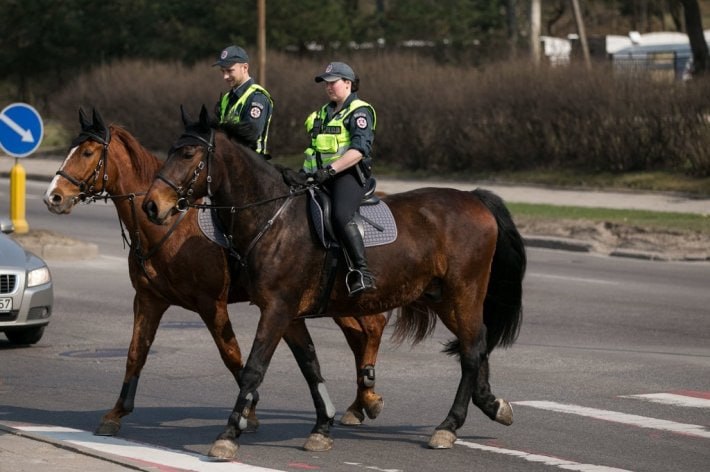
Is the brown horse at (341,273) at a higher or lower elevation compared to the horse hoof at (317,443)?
higher

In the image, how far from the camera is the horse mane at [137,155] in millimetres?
10461

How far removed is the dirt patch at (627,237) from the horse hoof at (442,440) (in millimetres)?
14112

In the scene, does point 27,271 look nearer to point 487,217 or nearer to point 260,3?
point 487,217

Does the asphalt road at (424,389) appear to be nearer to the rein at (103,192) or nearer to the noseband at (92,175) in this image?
the rein at (103,192)

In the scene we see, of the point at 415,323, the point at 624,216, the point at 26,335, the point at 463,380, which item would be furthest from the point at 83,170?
the point at 624,216

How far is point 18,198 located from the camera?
74.0 ft

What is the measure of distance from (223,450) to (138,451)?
643 mm

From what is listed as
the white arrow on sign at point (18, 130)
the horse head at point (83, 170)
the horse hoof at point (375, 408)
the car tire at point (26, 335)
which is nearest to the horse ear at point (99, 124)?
the horse head at point (83, 170)

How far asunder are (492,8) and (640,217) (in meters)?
37.5

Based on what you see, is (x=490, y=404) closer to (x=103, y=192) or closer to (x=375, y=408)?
(x=375, y=408)

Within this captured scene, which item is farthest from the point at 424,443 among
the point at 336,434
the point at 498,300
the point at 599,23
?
the point at 599,23

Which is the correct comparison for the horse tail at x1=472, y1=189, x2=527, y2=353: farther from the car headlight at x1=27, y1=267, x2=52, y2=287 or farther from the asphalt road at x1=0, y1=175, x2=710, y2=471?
the car headlight at x1=27, y1=267, x2=52, y2=287

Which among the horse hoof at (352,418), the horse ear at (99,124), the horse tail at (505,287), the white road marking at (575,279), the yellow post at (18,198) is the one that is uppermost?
the horse ear at (99,124)

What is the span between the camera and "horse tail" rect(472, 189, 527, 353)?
Answer: 10.4 meters
